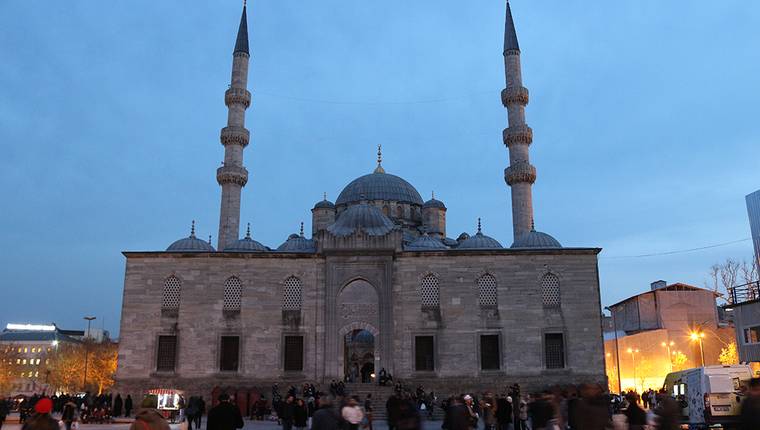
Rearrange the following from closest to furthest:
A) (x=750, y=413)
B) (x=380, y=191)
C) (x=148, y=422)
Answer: (x=750, y=413) → (x=148, y=422) → (x=380, y=191)

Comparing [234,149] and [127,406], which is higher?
[234,149]

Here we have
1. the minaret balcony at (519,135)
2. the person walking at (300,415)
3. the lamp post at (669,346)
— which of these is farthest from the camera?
the lamp post at (669,346)

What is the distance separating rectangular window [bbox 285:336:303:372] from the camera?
88.9 feet

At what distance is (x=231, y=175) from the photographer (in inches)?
1422

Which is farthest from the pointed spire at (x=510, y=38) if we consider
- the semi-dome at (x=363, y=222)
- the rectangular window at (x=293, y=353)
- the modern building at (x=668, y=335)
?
the rectangular window at (x=293, y=353)

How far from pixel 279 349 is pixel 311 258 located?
12.8 feet

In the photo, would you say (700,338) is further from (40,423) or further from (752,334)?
(40,423)

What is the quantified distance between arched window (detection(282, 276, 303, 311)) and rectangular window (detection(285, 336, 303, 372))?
1.25 meters

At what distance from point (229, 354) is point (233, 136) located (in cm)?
1402

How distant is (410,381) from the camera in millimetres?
26672

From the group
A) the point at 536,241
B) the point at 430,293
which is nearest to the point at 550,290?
the point at 536,241

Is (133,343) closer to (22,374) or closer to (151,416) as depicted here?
(151,416)

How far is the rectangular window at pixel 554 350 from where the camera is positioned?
88.8 ft

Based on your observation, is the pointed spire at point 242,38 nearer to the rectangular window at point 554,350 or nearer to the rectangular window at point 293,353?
the rectangular window at point 293,353
